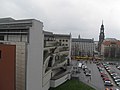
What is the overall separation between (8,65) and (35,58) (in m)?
2.20

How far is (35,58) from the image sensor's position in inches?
599

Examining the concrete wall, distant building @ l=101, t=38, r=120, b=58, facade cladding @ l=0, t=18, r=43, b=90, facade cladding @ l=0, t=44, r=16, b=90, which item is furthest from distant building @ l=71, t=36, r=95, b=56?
facade cladding @ l=0, t=44, r=16, b=90

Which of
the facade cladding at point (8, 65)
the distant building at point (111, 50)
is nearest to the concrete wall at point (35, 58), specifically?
the facade cladding at point (8, 65)

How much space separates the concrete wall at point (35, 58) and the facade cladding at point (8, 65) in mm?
1058

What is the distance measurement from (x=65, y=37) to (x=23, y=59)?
26829 mm

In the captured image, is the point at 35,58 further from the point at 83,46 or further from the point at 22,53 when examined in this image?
the point at 83,46

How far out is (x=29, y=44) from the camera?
45.7 ft

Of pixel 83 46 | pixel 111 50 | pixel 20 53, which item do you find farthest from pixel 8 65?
pixel 83 46

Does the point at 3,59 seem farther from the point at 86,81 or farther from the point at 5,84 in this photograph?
the point at 86,81

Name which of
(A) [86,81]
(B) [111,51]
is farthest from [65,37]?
(B) [111,51]

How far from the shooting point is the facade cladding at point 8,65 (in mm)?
13875

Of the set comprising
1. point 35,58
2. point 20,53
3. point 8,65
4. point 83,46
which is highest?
point 20,53

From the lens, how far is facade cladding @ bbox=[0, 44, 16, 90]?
13.9 metres

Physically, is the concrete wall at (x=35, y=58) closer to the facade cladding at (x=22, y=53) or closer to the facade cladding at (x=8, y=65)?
the facade cladding at (x=22, y=53)
